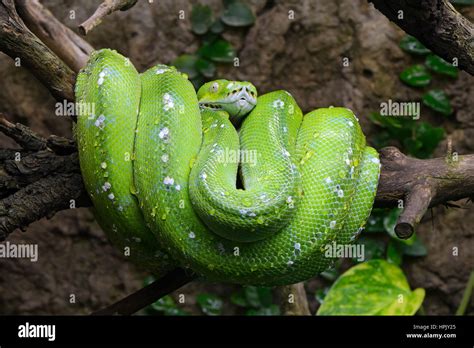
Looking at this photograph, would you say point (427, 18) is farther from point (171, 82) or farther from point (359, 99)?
point (359, 99)

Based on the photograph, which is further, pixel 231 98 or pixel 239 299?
pixel 239 299

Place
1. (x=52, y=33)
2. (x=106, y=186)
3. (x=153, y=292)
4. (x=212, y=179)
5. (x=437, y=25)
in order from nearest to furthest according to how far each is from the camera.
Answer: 1. (x=212, y=179)
2. (x=106, y=186)
3. (x=437, y=25)
4. (x=153, y=292)
5. (x=52, y=33)

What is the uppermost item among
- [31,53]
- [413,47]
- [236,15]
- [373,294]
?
[236,15]

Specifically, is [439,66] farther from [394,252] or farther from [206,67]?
[206,67]

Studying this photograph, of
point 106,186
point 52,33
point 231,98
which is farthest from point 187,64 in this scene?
point 106,186

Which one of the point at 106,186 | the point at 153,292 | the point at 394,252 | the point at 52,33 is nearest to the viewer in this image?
the point at 106,186

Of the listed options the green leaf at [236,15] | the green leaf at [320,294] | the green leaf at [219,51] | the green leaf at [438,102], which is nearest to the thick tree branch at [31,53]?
the green leaf at [219,51]

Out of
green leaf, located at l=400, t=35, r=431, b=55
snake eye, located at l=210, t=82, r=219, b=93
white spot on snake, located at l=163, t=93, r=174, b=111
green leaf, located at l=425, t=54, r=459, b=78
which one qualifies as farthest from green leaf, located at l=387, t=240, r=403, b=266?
white spot on snake, located at l=163, t=93, r=174, b=111
